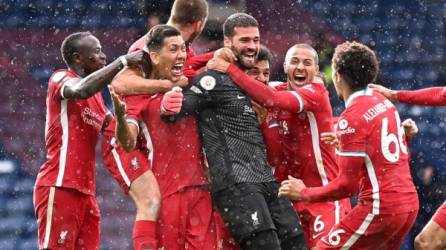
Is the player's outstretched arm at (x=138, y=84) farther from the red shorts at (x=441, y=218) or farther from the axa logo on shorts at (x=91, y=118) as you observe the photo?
the red shorts at (x=441, y=218)

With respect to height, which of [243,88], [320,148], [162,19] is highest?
[162,19]

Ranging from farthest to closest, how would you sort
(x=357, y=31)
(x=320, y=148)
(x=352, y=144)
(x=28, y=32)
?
(x=357, y=31), (x=28, y=32), (x=320, y=148), (x=352, y=144)

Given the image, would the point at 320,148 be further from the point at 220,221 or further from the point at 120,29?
the point at 120,29

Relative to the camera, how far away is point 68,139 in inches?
271

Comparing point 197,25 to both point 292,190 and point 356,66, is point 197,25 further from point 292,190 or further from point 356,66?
point 292,190

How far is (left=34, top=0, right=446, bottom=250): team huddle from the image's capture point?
238 inches

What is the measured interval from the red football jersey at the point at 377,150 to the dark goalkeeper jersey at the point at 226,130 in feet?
1.73

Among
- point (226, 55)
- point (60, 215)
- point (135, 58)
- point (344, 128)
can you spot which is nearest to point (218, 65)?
point (226, 55)

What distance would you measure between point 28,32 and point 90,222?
5.24 meters

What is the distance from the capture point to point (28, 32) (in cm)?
1181

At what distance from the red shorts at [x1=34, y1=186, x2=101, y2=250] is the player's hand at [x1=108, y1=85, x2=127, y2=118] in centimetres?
111

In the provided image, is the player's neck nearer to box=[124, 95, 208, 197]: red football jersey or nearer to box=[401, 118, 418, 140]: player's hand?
box=[124, 95, 208, 197]: red football jersey

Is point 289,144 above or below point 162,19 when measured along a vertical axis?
below

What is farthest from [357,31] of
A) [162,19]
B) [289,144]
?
[289,144]
